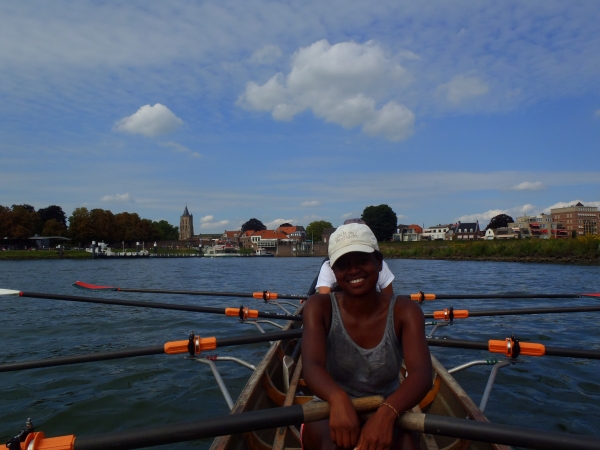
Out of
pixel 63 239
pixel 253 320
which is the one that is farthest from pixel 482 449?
pixel 63 239

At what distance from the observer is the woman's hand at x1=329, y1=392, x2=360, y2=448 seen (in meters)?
2.19

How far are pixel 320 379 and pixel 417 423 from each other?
1.73 ft

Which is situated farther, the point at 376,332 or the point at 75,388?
the point at 75,388

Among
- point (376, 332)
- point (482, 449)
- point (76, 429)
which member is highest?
point (376, 332)

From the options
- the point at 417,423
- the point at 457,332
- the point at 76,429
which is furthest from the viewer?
the point at 457,332

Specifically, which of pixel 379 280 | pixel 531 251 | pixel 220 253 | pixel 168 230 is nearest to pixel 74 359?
pixel 379 280

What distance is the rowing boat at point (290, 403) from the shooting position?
3602mm

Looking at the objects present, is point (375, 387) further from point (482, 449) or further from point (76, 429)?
point (76, 429)

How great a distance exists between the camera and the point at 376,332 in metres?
2.50

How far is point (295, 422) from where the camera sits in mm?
2314

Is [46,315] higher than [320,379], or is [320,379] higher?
[320,379]

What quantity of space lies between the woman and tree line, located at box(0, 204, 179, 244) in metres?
84.4

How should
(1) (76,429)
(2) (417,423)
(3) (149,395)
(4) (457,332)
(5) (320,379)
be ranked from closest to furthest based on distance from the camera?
(2) (417,423) → (5) (320,379) → (1) (76,429) → (3) (149,395) → (4) (457,332)

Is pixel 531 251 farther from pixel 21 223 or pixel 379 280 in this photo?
pixel 21 223
